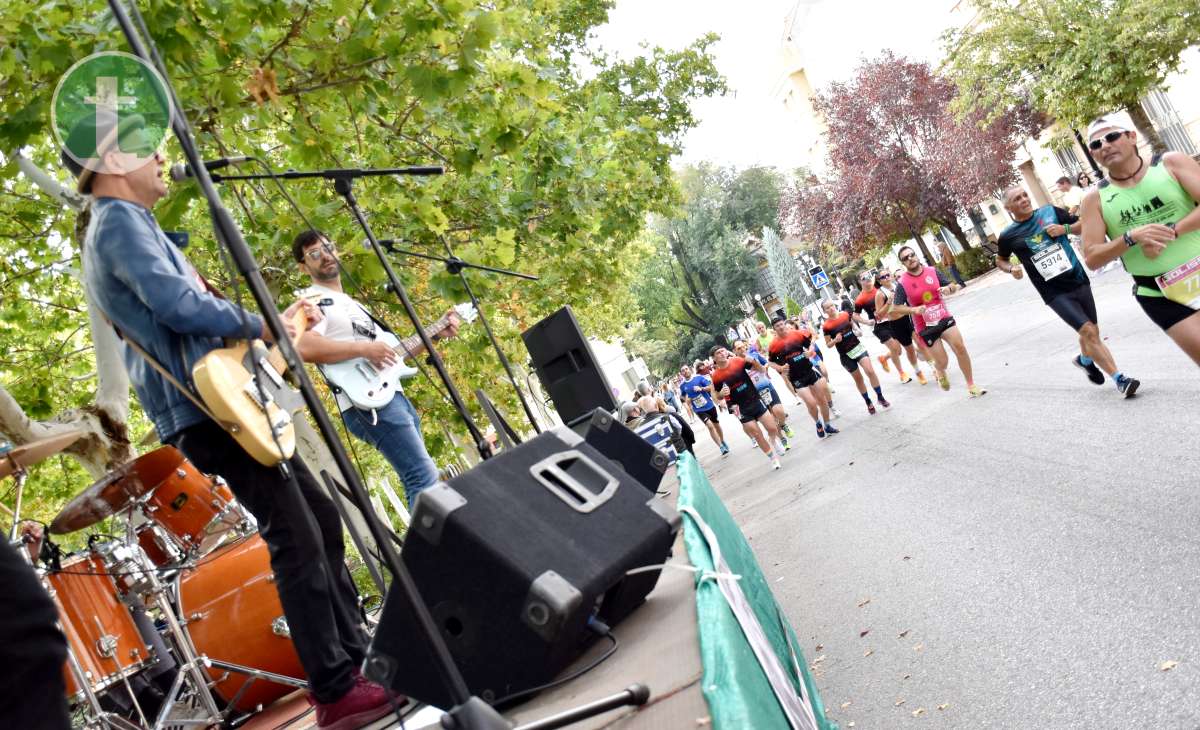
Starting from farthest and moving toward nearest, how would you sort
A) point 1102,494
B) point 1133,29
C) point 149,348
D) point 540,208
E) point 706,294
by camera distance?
1. point 706,294
2. point 1133,29
3. point 540,208
4. point 1102,494
5. point 149,348

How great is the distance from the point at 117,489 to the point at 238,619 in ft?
3.69

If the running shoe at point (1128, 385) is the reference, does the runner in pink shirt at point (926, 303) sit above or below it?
above

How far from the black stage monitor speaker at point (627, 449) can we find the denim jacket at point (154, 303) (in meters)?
1.99

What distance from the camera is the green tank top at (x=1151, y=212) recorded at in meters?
6.23

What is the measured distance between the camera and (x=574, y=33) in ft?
73.9

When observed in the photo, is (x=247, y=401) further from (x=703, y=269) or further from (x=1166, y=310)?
(x=703, y=269)

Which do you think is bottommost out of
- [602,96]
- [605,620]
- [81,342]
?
[605,620]

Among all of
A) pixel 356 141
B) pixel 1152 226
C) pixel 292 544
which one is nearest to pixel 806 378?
pixel 356 141

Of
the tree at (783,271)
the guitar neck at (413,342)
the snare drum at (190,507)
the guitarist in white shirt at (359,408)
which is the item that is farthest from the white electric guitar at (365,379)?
the tree at (783,271)

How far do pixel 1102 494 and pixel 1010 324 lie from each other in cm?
1395

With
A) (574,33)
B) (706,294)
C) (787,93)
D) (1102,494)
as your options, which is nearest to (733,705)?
(1102,494)

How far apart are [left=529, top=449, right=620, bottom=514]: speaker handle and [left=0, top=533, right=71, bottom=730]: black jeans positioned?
5.20 ft

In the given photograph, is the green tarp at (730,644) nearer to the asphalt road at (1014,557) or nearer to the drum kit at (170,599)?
the asphalt road at (1014,557)

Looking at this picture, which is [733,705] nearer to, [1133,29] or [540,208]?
[540,208]
